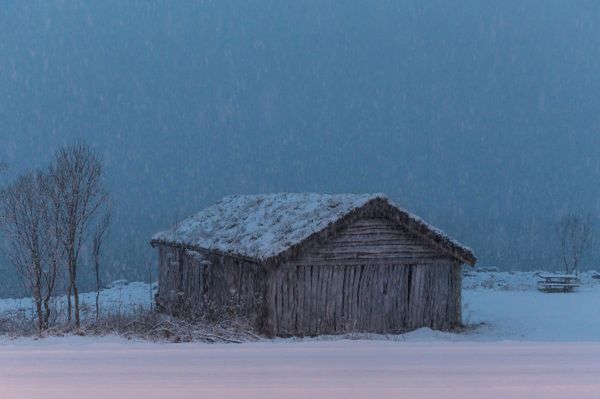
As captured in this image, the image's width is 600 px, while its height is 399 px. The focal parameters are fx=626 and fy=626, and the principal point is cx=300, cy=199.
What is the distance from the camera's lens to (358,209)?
17594mm

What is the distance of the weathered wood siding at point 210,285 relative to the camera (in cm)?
1697

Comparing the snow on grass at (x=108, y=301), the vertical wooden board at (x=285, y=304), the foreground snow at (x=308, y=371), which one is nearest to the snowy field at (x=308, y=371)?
the foreground snow at (x=308, y=371)

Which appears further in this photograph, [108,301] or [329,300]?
[108,301]

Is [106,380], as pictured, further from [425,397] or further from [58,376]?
[425,397]

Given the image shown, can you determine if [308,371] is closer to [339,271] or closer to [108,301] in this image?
[339,271]

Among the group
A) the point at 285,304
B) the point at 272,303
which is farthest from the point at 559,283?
the point at 272,303

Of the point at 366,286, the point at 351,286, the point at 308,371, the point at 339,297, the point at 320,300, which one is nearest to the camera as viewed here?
the point at 308,371

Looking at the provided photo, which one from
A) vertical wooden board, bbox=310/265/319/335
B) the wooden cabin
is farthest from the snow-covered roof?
vertical wooden board, bbox=310/265/319/335

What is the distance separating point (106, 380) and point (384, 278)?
51.5 ft

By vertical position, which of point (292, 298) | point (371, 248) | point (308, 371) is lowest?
point (292, 298)

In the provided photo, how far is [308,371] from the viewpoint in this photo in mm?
3004

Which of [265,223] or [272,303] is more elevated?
[265,223]

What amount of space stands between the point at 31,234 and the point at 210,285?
606 cm

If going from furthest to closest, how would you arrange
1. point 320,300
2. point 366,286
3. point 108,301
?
point 108,301 → point 366,286 → point 320,300
